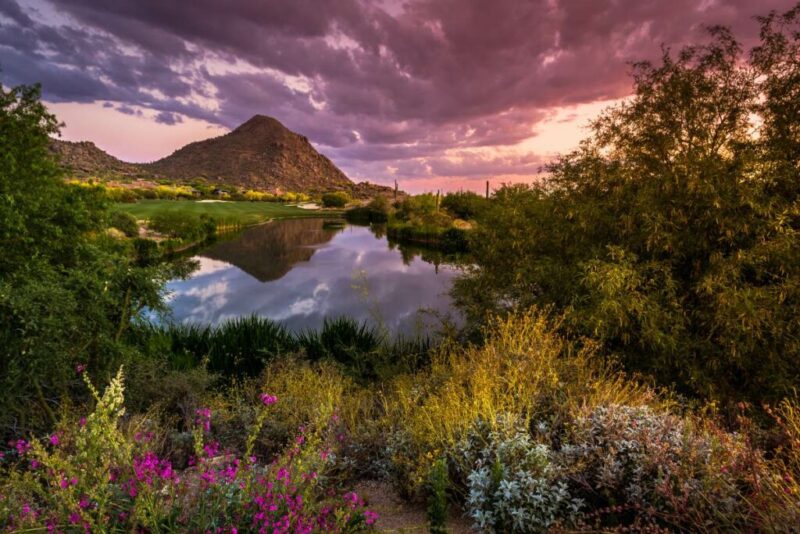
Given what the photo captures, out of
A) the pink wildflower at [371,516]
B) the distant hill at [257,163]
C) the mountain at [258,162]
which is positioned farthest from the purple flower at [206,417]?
the mountain at [258,162]

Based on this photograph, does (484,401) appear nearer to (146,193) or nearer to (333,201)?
(146,193)

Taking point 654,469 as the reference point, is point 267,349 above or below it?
below

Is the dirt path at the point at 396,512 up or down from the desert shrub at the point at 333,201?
down

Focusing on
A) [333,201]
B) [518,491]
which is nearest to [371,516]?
[518,491]

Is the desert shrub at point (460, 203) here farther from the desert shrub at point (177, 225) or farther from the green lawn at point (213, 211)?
the desert shrub at point (177, 225)

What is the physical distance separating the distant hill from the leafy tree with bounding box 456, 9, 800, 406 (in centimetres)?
11789

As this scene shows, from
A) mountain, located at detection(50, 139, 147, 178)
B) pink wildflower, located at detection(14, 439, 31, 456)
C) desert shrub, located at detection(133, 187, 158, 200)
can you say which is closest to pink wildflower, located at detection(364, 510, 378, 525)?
pink wildflower, located at detection(14, 439, 31, 456)

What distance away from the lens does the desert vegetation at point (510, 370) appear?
3051 millimetres

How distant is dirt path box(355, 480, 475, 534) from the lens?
3.59 meters

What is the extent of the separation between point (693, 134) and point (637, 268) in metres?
3.47

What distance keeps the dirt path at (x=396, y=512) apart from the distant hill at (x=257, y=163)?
121033 millimetres

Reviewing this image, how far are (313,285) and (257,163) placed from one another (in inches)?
5338

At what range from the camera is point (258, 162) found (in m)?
143

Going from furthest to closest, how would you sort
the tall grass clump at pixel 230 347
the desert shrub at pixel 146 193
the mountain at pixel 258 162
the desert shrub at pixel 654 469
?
the mountain at pixel 258 162, the desert shrub at pixel 146 193, the tall grass clump at pixel 230 347, the desert shrub at pixel 654 469
